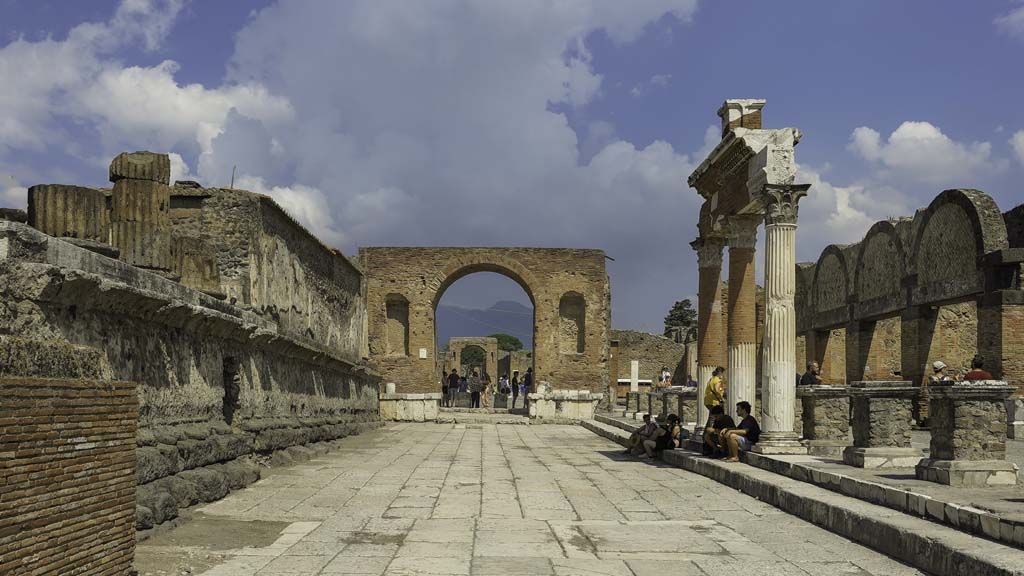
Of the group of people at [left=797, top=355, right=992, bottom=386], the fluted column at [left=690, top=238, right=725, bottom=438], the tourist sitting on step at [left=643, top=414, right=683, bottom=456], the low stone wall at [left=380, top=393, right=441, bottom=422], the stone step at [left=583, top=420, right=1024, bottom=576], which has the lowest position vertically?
the low stone wall at [left=380, top=393, right=441, bottom=422]

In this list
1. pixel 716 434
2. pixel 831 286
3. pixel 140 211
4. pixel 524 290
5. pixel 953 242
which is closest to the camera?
pixel 140 211

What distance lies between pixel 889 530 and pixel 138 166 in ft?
22.6

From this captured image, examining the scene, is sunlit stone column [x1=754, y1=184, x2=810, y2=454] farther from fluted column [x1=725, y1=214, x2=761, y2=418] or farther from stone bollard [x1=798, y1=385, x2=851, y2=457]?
fluted column [x1=725, y1=214, x2=761, y2=418]

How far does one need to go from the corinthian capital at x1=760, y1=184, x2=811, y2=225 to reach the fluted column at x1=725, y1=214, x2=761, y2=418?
6.68ft

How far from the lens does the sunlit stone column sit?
11.4 m

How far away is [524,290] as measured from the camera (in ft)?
109

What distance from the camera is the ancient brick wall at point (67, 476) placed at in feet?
12.6

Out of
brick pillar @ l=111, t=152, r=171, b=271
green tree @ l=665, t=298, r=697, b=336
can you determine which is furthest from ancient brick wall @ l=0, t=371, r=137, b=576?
green tree @ l=665, t=298, r=697, b=336

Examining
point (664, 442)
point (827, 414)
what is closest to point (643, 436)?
point (664, 442)

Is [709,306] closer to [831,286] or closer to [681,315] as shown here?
[831,286]

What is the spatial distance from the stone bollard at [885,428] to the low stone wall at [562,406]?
18.8 meters

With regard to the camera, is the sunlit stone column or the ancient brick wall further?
the sunlit stone column

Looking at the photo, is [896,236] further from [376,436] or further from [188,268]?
[188,268]

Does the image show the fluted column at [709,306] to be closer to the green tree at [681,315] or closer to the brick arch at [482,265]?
the brick arch at [482,265]
